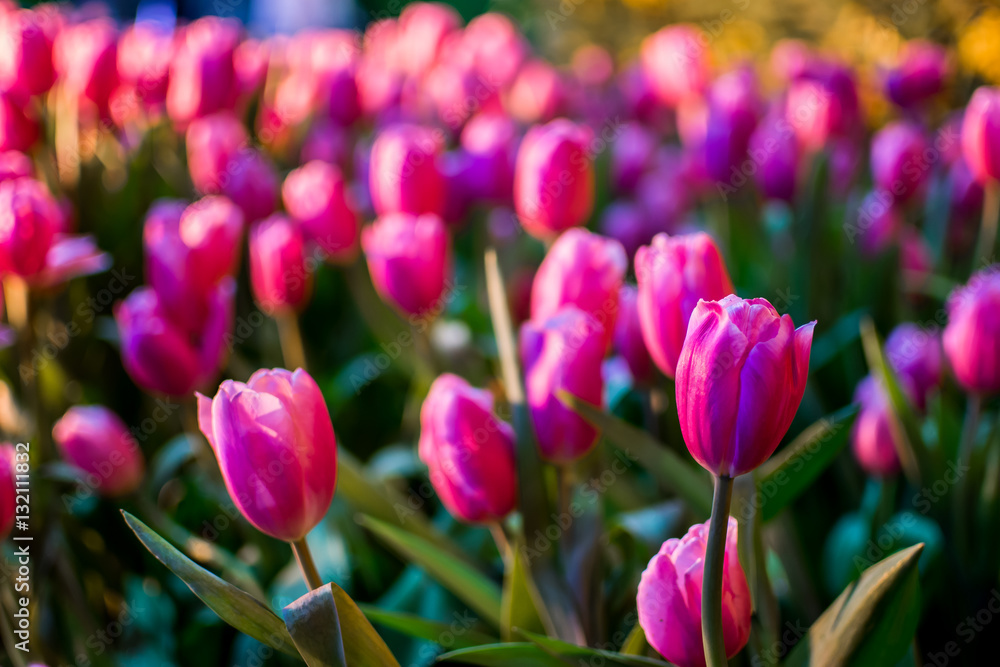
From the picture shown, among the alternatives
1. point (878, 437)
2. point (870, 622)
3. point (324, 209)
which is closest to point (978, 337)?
point (878, 437)

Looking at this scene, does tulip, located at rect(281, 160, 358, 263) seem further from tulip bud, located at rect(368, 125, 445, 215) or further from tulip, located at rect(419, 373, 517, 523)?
tulip, located at rect(419, 373, 517, 523)

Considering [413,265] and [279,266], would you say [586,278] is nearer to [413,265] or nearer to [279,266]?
[413,265]

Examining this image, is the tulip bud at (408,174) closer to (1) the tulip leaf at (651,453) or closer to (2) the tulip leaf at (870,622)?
(1) the tulip leaf at (651,453)

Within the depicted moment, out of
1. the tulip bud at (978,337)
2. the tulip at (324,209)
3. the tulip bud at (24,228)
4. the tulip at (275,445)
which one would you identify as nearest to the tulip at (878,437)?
the tulip bud at (978,337)

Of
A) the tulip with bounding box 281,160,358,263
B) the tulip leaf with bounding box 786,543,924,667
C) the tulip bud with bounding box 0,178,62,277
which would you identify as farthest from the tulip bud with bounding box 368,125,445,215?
the tulip leaf with bounding box 786,543,924,667

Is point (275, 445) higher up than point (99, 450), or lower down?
higher up

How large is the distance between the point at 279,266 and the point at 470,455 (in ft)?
1.44

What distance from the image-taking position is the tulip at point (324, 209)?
1069 millimetres

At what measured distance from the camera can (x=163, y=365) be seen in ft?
2.63

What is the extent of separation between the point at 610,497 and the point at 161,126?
113 cm

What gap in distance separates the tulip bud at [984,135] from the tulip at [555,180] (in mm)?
477

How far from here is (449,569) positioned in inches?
25.2

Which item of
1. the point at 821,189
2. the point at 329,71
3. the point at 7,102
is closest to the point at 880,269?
the point at 821,189

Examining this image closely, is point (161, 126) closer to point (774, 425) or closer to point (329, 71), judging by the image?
point (329, 71)
